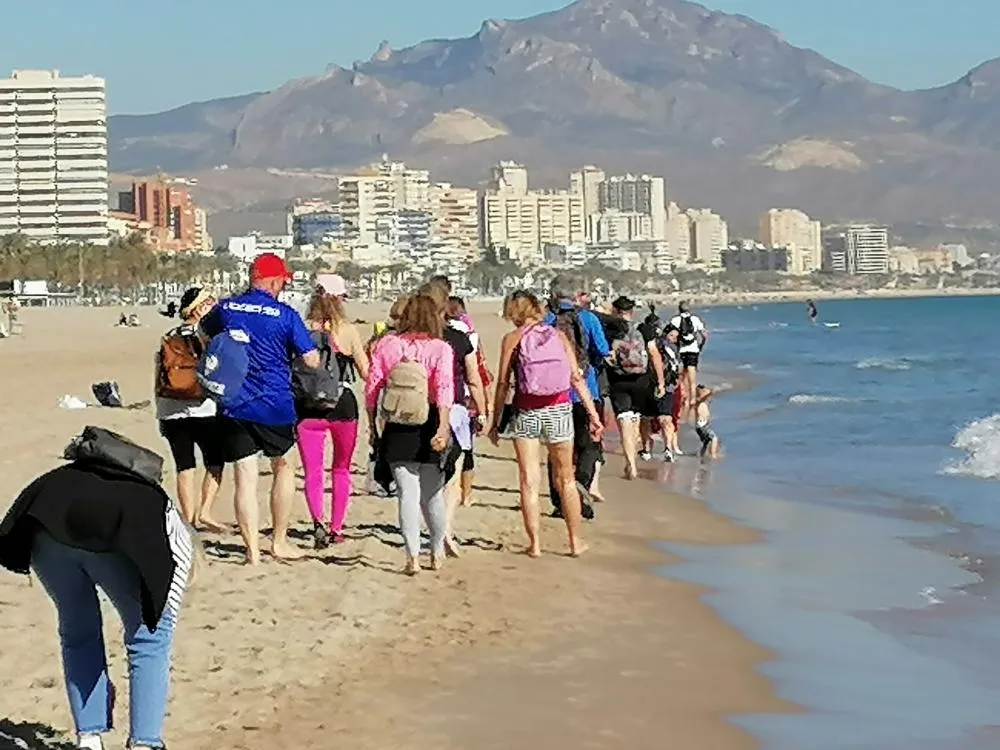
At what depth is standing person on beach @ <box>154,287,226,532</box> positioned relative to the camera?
8211 millimetres

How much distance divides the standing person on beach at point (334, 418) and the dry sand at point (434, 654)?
0.22 meters

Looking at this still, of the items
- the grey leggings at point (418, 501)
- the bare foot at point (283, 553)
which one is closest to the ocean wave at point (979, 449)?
the grey leggings at point (418, 501)

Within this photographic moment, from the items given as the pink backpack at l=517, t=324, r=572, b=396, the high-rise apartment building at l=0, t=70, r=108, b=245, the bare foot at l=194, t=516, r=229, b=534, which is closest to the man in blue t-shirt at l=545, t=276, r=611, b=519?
the pink backpack at l=517, t=324, r=572, b=396

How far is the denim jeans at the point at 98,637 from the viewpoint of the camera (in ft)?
14.3

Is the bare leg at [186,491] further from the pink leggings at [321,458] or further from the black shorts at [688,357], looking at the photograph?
the black shorts at [688,357]

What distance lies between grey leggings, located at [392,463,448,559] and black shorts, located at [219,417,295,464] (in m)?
0.60

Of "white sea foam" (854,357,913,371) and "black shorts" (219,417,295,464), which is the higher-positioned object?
"black shorts" (219,417,295,464)

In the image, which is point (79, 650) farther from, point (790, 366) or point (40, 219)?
point (40, 219)

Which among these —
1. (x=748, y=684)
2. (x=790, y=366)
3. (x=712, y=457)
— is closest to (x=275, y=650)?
(x=748, y=684)

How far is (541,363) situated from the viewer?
331 inches

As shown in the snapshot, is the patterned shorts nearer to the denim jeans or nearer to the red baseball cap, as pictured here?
the red baseball cap

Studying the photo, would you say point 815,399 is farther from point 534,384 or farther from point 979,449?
point 534,384

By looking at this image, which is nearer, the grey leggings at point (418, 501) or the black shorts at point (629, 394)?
the grey leggings at point (418, 501)

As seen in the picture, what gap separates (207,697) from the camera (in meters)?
5.56
